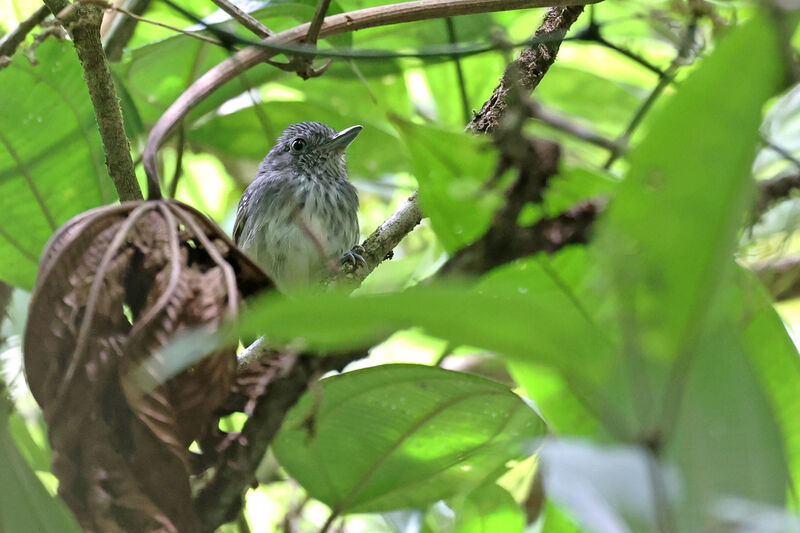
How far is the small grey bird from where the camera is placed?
2514mm

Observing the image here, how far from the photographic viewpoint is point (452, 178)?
30.4 inches

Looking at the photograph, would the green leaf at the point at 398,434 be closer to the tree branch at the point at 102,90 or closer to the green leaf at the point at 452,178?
the green leaf at the point at 452,178

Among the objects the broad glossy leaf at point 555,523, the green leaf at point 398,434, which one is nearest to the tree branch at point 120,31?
the green leaf at point 398,434

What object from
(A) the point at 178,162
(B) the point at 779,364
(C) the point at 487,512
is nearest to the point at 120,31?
(A) the point at 178,162

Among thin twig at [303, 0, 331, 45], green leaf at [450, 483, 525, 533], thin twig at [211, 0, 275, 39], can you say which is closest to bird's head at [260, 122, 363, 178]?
thin twig at [211, 0, 275, 39]

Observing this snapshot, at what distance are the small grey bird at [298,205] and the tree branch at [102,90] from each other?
3.78ft

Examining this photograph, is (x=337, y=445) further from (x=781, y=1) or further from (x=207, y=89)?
(x=781, y=1)

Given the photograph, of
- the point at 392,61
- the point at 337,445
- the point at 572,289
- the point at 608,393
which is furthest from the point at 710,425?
the point at 392,61

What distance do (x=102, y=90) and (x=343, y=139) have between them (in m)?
1.47

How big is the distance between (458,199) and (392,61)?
47.9 inches

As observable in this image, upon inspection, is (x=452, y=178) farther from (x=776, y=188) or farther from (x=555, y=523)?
(x=555, y=523)

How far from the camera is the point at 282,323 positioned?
19.4 inches

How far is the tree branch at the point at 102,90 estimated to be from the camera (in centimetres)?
110

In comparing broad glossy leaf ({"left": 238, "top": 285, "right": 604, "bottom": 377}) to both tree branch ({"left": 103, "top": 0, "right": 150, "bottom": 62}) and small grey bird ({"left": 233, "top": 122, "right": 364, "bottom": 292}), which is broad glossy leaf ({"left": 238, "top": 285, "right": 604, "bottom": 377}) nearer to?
tree branch ({"left": 103, "top": 0, "right": 150, "bottom": 62})
